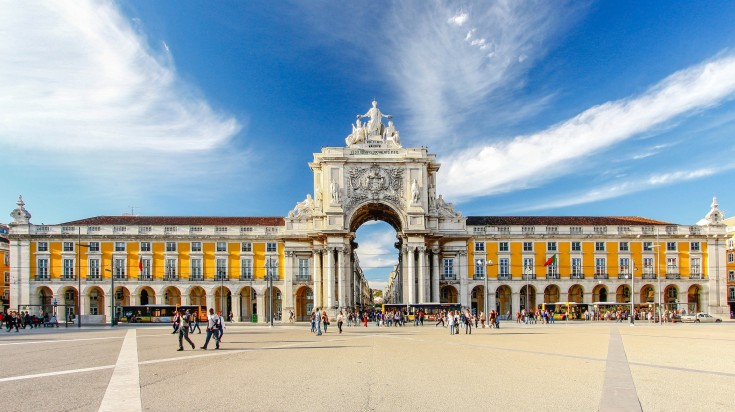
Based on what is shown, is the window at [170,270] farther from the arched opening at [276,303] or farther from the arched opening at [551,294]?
the arched opening at [551,294]

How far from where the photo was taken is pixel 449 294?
78.8m

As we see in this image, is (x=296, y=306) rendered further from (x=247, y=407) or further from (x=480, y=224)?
(x=247, y=407)

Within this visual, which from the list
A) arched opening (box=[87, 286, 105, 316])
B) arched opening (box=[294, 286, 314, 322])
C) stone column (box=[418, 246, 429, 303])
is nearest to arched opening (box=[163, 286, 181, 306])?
arched opening (box=[87, 286, 105, 316])

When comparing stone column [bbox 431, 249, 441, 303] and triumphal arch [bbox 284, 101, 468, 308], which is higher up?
triumphal arch [bbox 284, 101, 468, 308]

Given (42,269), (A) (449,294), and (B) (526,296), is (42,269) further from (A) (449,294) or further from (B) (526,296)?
(B) (526,296)

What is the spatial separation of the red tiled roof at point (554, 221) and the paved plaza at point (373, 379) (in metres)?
54.4

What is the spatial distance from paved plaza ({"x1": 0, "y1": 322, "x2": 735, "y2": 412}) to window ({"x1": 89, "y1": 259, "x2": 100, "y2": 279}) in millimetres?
52610

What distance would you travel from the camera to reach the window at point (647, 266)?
77681 mm

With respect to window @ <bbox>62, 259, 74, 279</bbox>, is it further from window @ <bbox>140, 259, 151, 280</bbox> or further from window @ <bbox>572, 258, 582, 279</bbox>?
window @ <bbox>572, 258, 582, 279</bbox>

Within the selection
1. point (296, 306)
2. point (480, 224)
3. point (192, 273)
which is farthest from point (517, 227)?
point (192, 273)

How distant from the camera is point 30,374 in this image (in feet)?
60.7

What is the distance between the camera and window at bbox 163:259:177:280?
7700cm

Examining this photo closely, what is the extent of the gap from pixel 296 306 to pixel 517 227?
95.4ft

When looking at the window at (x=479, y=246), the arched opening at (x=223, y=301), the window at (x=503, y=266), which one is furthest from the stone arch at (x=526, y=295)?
the arched opening at (x=223, y=301)
